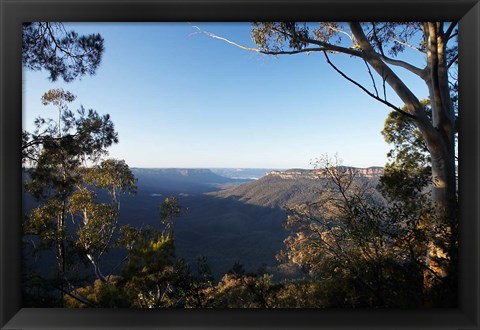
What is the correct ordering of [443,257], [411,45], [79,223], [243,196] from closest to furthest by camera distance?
[443,257] → [411,45] → [79,223] → [243,196]

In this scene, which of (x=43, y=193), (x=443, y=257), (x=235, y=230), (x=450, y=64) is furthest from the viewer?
(x=235, y=230)

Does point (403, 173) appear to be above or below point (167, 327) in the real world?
above

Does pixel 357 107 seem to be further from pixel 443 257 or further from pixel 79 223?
pixel 79 223

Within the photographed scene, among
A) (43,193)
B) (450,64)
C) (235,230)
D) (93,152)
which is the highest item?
(450,64)

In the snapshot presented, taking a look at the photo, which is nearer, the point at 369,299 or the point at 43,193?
the point at 369,299

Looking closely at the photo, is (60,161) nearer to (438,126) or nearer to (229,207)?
(438,126)

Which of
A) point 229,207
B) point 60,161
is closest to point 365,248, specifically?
point 60,161

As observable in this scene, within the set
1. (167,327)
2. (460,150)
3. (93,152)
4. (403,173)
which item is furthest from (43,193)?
(403,173)

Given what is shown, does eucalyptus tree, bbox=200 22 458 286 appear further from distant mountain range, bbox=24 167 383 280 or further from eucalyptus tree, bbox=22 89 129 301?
distant mountain range, bbox=24 167 383 280
